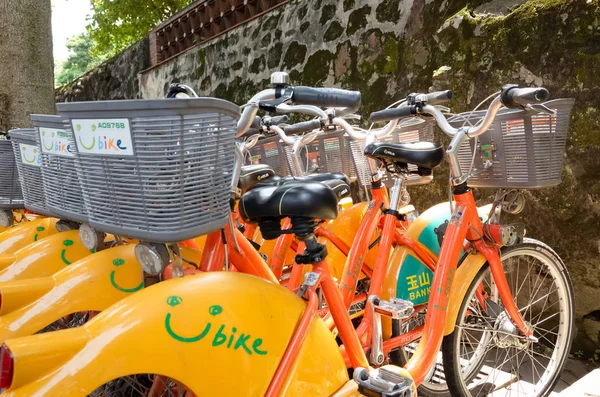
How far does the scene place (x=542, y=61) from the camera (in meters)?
3.27

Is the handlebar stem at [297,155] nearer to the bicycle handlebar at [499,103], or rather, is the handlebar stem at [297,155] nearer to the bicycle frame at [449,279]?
the bicycle handlebar at [499,103]

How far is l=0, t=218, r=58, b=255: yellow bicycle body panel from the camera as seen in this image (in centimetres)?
283

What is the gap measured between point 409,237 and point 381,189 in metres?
0.29

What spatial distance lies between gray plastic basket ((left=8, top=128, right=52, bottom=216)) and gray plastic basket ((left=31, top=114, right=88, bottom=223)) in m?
0.38

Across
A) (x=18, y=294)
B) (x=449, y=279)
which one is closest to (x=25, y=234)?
(x=18, y=294)

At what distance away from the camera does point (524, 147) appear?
2.29 metres

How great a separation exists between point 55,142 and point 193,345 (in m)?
1.14

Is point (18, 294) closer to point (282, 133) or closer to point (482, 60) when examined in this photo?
point (282, 133)

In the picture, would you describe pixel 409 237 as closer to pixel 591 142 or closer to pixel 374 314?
pixel 374 314

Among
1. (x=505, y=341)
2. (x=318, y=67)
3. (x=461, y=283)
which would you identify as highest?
(x=318, y=67)

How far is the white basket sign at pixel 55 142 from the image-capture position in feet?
6.56

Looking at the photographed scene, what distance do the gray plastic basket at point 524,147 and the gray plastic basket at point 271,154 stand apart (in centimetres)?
159

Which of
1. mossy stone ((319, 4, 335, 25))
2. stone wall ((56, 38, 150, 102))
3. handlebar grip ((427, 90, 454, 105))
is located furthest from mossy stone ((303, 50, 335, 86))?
stone wall ((56, 38, 150, 102))

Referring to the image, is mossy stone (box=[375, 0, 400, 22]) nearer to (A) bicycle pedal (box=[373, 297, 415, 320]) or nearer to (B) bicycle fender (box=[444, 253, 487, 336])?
(B) bicycle fender (box=[444, 253, 487, 336])
